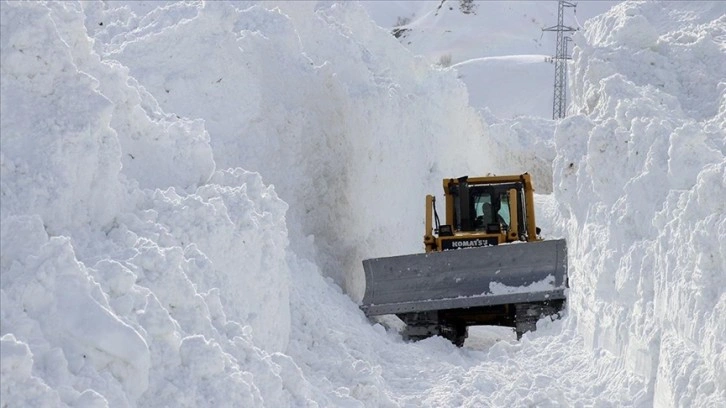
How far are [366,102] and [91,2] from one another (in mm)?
3619

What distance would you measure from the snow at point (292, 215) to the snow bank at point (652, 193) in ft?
0.08

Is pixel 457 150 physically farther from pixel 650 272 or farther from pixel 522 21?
pixel 522 21

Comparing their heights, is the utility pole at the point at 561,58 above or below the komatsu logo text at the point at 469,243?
above

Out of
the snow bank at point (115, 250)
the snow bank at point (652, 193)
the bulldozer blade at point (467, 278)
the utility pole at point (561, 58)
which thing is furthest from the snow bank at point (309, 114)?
the utility pole at point (561, 58)

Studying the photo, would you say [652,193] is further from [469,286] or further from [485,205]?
[485,205]

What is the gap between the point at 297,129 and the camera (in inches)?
603

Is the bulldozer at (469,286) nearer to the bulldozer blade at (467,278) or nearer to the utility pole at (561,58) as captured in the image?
the bulldozer blade at (467,278)

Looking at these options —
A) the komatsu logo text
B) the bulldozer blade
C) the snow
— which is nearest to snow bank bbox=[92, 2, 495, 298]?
the snow

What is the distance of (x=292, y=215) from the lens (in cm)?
1488

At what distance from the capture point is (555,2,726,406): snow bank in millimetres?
7383

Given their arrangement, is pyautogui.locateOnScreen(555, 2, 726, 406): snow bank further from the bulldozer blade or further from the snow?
the bulldozer blade

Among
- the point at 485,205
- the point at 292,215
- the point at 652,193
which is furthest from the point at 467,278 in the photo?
the point at 652,193

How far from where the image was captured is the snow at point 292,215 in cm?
648

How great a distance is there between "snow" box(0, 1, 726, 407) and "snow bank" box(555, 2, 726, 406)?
0.02 m
